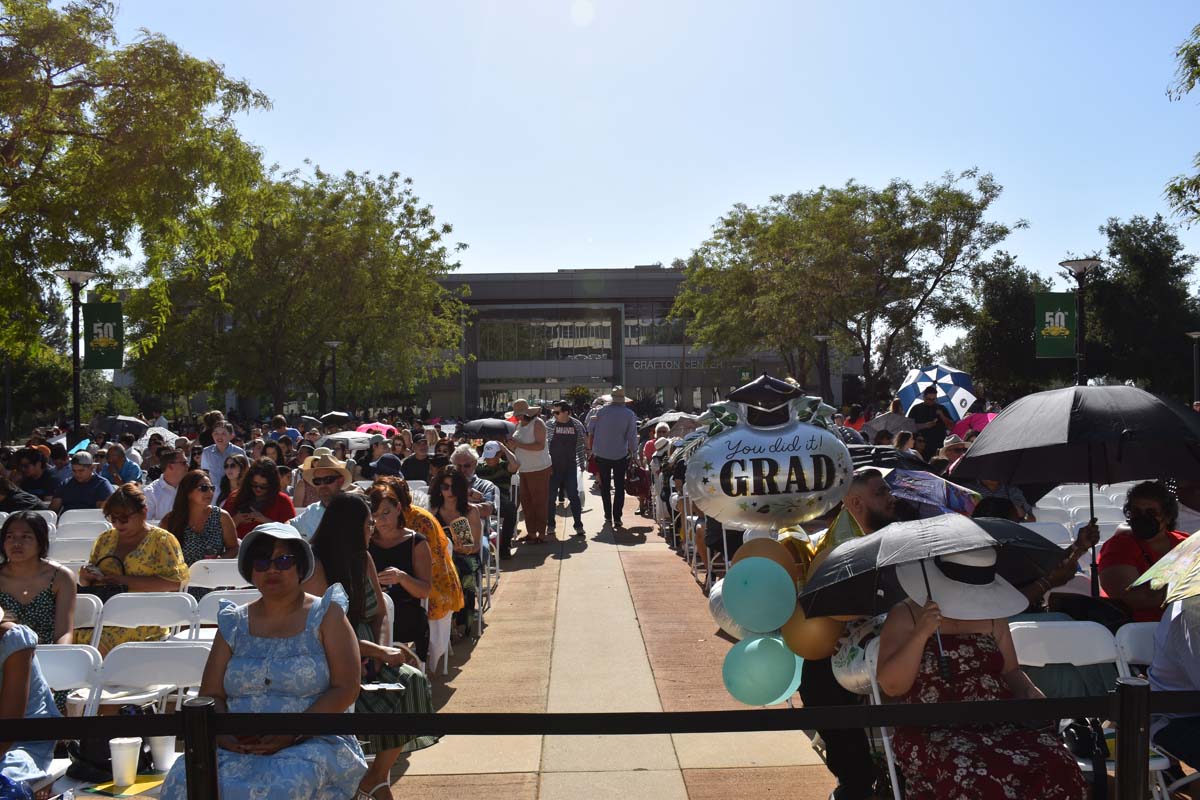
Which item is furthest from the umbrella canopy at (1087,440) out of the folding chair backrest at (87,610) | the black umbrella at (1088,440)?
the folding chair backrest at (87,610)

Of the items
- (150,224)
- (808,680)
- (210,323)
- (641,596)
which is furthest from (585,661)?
(210,323)

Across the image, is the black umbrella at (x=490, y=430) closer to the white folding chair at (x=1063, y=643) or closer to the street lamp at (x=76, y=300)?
the street lamp at (x=76, y=300)

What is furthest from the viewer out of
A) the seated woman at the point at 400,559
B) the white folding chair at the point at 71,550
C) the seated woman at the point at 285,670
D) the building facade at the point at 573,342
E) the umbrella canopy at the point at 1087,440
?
the building facade at the point at 573,342

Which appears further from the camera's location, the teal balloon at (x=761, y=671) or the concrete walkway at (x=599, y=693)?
the concrete walkway at (x=599, y=693)

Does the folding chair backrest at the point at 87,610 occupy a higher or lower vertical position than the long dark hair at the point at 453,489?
lower

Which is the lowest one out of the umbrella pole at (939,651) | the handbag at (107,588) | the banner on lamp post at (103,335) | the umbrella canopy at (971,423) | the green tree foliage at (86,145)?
the handbag at (107,588)

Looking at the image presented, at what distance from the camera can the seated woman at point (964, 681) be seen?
3404 mm

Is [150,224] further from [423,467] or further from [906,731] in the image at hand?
[906,731]

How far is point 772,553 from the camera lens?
4.33 m

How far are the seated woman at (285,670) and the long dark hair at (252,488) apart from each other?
4045 mm

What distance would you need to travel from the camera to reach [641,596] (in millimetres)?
9227

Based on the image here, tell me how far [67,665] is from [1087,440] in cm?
496

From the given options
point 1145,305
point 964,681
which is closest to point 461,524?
point 964,681

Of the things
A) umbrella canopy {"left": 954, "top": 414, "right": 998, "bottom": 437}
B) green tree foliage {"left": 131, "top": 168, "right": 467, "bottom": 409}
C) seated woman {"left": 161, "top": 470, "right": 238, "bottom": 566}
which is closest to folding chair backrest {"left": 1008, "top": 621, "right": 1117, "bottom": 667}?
seated woman {"left": 161, "top": 470, "right": 238, "bottom": 566}
